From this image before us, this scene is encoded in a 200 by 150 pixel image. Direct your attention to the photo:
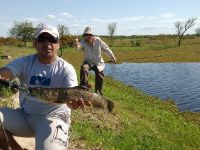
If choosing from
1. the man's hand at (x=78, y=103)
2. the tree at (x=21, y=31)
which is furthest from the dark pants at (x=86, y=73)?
the tree at (x=21, y=31)

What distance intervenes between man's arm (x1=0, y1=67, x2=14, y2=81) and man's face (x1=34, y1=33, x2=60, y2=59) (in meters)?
0.49

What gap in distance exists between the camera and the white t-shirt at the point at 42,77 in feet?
20.0

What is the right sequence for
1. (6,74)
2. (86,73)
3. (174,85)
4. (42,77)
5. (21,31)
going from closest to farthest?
1. (6,74)
2. (42,77)
3. (86,73)
4. (174,85)
5. (21,31)

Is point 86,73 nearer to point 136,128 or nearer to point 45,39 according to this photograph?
point 136,128

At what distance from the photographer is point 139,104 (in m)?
19.7

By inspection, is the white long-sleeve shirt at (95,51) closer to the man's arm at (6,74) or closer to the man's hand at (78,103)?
the man's arm at (6,74)

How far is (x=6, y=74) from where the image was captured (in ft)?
19.6

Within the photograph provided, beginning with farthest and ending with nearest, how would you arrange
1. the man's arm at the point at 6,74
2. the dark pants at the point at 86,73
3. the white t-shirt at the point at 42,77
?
1. the dark pants at the point at 86,73
2. the white t-shirt at the point at 42,77
3. the man's arm at the point at 6,74

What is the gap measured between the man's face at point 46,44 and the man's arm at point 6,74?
492mm

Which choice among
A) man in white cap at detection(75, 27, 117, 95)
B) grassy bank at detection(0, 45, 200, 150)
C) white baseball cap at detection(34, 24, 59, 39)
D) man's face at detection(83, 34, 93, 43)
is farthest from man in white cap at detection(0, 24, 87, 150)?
man's face at detection(83, 34, 93, 43)

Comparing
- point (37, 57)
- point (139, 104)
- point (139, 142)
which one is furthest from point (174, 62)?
point (37, 57)

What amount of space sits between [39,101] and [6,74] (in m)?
0.58

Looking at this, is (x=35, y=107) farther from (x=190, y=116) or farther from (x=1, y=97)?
(x=190, y=116)

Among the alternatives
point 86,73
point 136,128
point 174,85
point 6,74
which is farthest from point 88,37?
point 174,85
